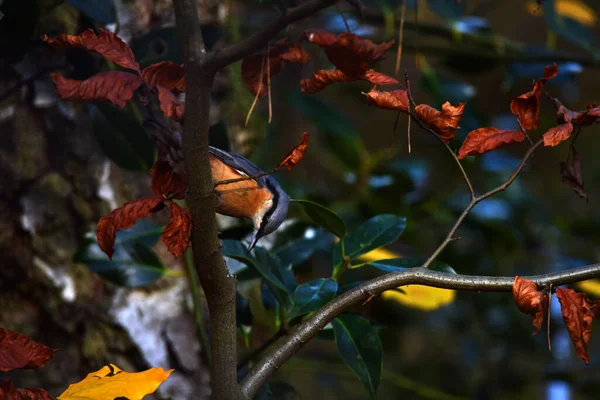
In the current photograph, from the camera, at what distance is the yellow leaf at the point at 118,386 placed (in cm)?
64

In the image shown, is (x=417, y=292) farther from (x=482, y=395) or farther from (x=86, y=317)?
(x=482, y=395)

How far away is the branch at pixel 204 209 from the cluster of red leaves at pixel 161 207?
0.02 m

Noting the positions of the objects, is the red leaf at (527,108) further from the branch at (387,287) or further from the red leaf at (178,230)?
the red leaf at (178,230)

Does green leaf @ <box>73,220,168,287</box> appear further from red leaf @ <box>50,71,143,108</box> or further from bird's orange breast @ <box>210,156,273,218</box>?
red leaf @ <box>50,71,143,108</box>

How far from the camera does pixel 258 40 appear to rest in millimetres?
556

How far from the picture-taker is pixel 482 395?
77.0 inches

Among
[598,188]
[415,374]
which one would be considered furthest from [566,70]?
[598,188]

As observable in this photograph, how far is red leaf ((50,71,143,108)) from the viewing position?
0.69 metres

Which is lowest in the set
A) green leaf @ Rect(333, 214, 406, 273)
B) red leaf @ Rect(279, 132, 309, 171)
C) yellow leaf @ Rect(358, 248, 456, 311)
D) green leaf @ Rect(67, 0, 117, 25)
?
yellow leaf @ Rect(358, 248, 456, 311)

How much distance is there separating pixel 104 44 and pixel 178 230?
0.21 m

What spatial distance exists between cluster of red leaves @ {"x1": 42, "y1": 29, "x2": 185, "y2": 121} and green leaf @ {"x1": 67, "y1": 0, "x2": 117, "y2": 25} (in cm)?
33

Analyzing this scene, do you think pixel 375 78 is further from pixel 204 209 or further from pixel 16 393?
pixel 16 393

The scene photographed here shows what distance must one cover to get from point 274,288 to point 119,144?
39 centimetres

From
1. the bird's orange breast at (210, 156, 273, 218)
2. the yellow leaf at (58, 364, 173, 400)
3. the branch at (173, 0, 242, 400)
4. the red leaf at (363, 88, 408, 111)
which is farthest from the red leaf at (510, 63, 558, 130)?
the bird's orange breast at (210, 156, 273, 218)
